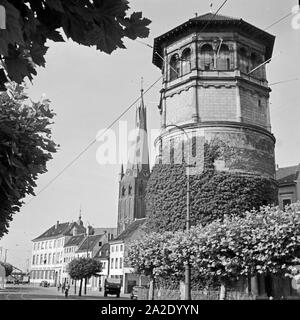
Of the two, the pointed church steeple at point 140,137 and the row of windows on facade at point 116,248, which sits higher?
the pointed church steeple at point 140,137

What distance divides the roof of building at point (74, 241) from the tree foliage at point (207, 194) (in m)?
19.1

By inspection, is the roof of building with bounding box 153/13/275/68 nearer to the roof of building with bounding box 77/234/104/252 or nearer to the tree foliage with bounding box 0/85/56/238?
the tree foliage with bounding box 0/85/56/238

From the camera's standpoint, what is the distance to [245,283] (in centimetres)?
2534

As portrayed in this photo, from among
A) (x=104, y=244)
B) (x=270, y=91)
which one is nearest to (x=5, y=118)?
(x=270, y=91)

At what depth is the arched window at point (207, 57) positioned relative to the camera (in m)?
30.7

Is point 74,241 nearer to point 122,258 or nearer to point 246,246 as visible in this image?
point 122,258

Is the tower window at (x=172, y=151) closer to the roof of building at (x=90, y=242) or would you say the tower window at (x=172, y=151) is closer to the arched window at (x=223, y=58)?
the arched window at (x=223, y=58)

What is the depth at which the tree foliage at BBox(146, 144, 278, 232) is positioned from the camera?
2669 cm

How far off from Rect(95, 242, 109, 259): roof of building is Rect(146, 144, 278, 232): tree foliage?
38.3 metres

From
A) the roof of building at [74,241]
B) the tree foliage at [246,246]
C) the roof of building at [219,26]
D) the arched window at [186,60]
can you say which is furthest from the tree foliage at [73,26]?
the roof of building at [74,241]

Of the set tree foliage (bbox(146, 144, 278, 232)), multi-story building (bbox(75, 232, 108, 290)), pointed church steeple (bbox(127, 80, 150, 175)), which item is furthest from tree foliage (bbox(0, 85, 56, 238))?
multi-story building (bbox(75, 232, 108, 290))

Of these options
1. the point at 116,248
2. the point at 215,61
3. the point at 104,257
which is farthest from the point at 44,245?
the point at 104,257
